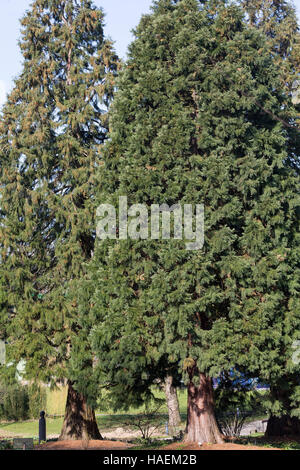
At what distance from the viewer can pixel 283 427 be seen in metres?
14.9

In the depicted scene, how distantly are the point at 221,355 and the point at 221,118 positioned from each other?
5.39m

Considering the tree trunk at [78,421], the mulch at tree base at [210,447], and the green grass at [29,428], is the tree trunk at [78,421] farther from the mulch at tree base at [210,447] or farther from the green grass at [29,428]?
the green grass at [29,428]

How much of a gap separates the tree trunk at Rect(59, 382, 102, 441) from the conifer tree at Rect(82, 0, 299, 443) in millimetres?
3311

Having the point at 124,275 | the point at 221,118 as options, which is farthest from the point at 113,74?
the point at 124,275

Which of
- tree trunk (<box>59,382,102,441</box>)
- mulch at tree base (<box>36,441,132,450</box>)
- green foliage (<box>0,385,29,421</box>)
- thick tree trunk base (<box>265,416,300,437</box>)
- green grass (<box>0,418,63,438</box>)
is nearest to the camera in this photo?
mulch at tree base (<box>36,441,132,450</box>)

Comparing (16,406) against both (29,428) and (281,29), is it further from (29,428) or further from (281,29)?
(281,29)

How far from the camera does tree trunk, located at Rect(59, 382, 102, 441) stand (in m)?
15.1

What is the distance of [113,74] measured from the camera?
16.5m

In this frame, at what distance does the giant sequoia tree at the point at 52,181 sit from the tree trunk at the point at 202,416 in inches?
106

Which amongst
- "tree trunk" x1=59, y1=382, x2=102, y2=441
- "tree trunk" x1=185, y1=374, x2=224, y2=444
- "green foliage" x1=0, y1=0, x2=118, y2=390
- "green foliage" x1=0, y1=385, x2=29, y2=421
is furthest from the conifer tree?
"green foliage" x1=0, y1=385, x2=29, y2=421

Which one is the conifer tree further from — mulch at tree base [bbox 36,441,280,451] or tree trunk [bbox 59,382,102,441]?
tree trunk [bbox 59,382,102,441]

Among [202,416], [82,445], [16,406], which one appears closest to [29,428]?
[16,406]

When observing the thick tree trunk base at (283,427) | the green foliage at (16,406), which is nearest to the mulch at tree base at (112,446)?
the thick tree trunk base at (283,427)

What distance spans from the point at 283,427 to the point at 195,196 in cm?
751
